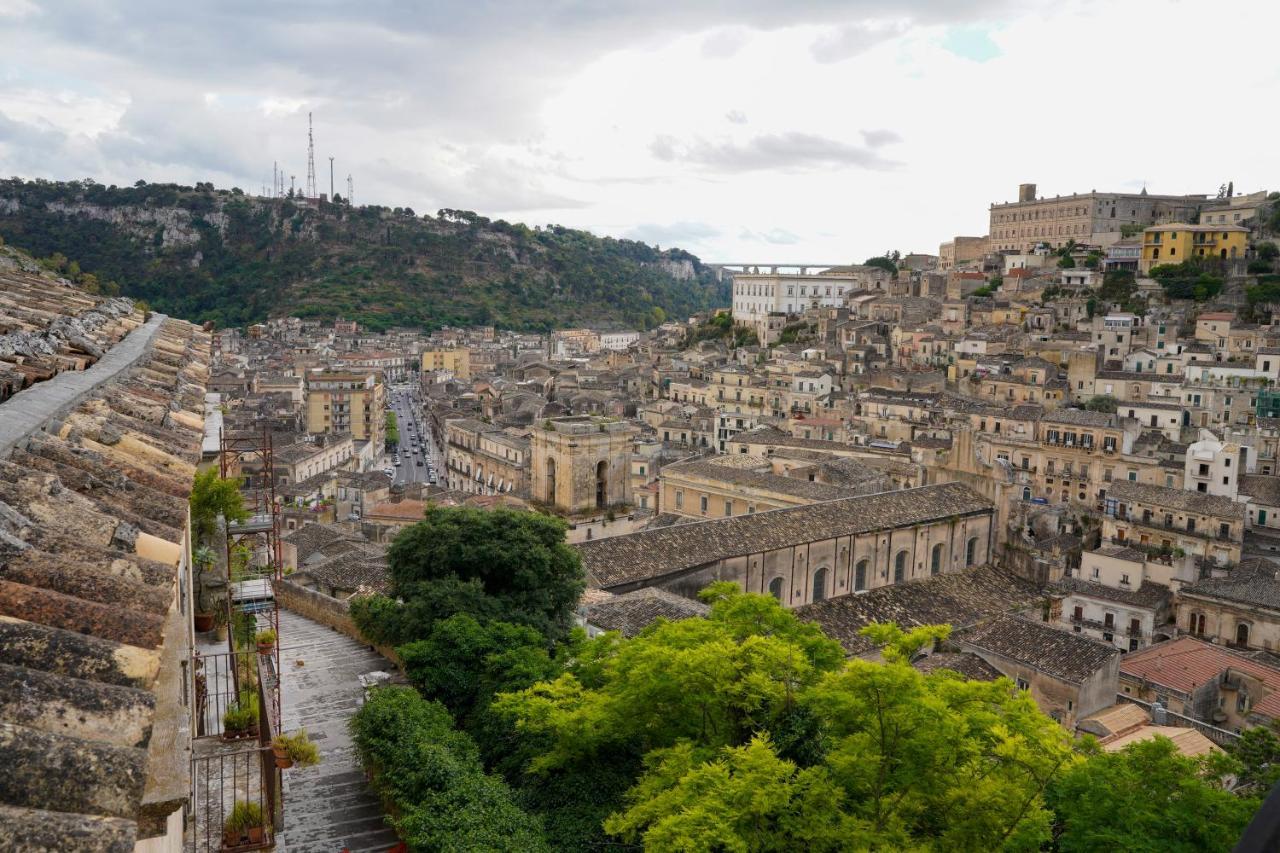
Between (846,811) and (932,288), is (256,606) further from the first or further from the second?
(932,288)

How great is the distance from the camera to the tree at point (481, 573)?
20.6 m

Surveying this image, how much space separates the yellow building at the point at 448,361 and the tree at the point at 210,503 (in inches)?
4207

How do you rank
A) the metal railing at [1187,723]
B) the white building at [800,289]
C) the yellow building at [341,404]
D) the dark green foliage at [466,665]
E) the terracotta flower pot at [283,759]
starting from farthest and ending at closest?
1. the white building at [800,289]
2. the yellow building at [341,404]
3. the metal railing at [1187,723]
4. the dark green foliage at [466,665]
5. the terracotta flower pot at [283,759]

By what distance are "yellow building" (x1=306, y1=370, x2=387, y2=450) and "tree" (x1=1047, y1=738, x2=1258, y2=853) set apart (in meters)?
73.3

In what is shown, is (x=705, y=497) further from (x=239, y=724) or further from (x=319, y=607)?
(x=239, y=724)

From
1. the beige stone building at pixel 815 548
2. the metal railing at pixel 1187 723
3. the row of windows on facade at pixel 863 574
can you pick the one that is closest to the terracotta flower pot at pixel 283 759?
the beige stone building at pixel 815 548

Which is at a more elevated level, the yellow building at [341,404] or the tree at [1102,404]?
the tree at [1102,404]

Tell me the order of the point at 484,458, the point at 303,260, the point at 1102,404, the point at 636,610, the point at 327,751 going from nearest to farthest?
the point at 327,751
the point at 636,610
the point at 1102,404
the point at 484,458
the point at 303,260

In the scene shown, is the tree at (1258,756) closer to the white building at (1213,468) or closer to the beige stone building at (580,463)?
the beige stone building at (580,463)

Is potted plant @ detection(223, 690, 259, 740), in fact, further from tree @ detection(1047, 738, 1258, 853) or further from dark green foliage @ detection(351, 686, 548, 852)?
tree @ detection(1047, 738, 1258, 853)

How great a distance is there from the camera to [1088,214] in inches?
3799

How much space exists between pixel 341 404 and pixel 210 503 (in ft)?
219

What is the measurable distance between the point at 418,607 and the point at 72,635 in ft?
52.3

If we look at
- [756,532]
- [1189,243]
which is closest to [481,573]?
[756,532]
